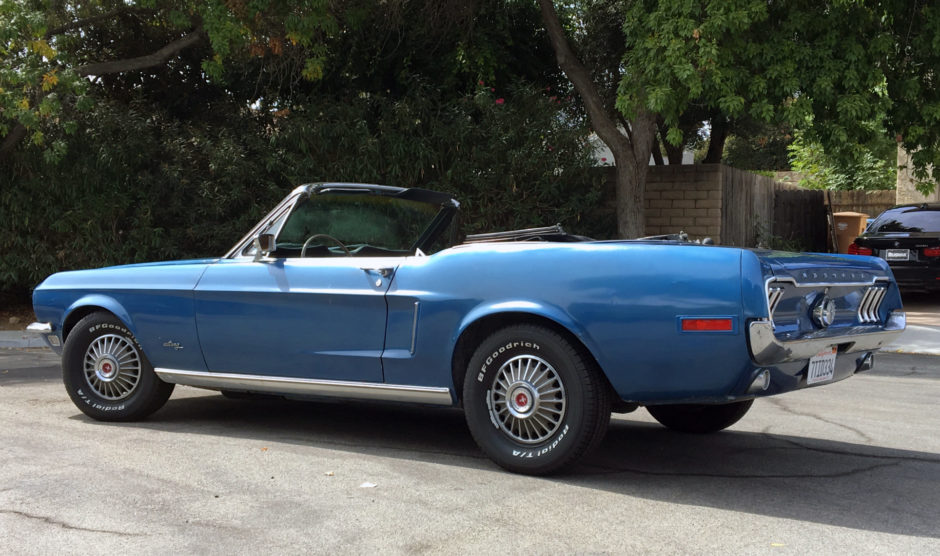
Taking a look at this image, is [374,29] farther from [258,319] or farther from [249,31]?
[258,319]

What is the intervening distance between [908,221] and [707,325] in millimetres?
12282

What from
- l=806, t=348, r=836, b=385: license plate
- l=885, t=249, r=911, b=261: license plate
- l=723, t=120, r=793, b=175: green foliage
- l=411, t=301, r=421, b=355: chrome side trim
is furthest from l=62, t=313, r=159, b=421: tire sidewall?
l=723, t=120, r=793, b=175: green foliage

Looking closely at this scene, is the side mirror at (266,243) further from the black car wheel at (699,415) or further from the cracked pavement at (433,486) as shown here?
the black car wheel at (699,415)

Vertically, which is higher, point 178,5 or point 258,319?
point 178,5

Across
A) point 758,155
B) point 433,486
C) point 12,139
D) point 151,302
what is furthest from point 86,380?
point 758,155

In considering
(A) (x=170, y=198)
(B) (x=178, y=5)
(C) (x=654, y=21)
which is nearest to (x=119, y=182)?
(A) (x=170, y=198)

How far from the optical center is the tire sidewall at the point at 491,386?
4.65m

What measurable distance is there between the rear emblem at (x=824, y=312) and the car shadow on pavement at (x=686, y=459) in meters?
0.81

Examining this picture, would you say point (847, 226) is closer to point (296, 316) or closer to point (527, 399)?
point (296, 316)

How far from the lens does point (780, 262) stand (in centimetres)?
452

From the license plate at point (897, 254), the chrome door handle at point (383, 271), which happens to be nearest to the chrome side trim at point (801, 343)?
the chrome door handle at point (383, 271)

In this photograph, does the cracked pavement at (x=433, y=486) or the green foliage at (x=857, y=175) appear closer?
the cracked pavement at (x=433, y=486)

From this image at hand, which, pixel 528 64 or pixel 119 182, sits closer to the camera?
pixel 119 182

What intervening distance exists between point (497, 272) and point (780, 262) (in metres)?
1.37
